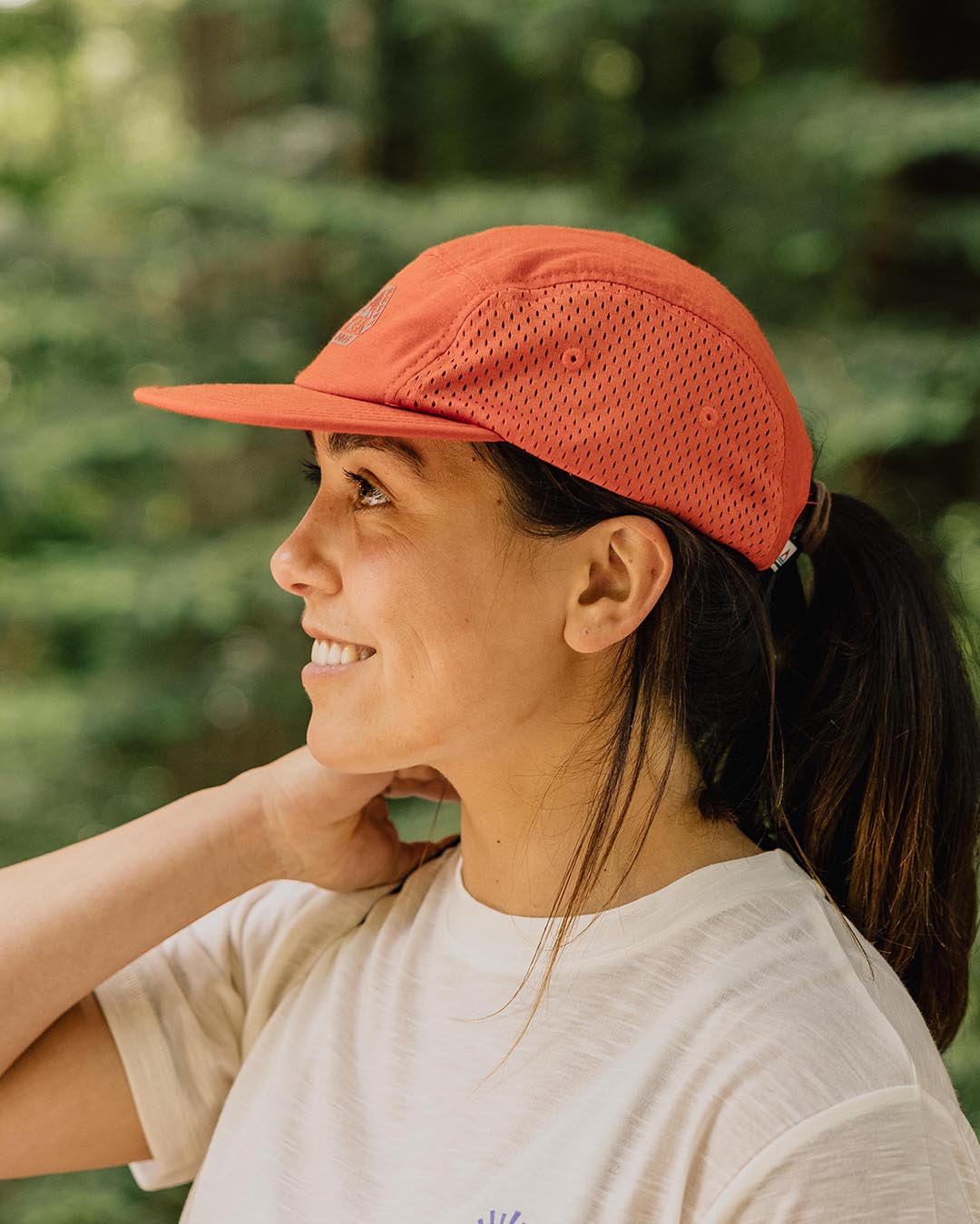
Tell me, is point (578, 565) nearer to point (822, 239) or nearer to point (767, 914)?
point (767, 914)

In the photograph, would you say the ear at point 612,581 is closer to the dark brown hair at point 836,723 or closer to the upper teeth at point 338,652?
the dark brown hair at point 836,723

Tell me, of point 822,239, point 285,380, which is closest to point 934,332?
point 822,239

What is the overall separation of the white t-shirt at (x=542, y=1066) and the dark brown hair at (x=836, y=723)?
0.09 metres

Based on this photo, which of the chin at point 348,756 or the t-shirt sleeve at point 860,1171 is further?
the chin at point 348,756

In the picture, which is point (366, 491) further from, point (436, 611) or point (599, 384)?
point (599, 384)

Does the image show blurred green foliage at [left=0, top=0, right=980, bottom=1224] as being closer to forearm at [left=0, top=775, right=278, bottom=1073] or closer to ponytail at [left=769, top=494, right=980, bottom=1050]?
forearm at [left=0, top=775, right=278, bottom=1073]

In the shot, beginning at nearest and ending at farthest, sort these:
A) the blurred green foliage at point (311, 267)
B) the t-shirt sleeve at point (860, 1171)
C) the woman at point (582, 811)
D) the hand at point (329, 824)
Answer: the t-shirt sleeve at point (860, 1171) → the woman at point (582, 811) → the hand at point (329, 824) → the blurred green foliage at point (311, 267)

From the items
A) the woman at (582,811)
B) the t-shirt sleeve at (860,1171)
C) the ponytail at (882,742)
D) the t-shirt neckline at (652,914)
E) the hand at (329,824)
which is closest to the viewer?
the t-shirt sleeve at (860,1171)

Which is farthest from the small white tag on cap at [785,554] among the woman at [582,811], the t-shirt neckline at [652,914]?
the t-shirt neckline at [652,914]

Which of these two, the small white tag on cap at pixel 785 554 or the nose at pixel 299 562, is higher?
the nose at pixel 299 562

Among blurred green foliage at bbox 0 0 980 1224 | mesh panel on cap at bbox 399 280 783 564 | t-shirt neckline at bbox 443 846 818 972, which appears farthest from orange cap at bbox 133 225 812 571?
blurred green foliage at bbox 0 0 980 1224

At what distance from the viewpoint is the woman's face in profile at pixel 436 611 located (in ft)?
3.65

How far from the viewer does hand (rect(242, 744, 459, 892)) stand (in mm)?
1315

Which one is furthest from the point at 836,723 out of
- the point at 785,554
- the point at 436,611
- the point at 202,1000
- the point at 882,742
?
the point at 202,1000
